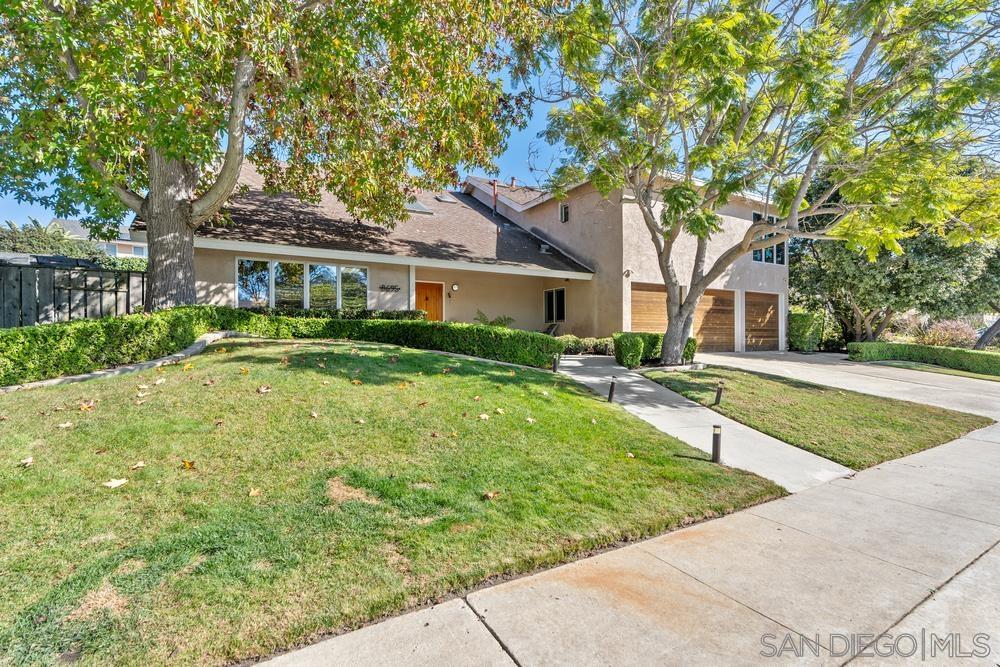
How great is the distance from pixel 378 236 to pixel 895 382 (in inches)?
595

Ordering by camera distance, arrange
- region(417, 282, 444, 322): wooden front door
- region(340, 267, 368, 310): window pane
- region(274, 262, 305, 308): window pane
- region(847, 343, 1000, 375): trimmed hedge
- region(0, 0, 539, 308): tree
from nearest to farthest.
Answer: region(0, 0, 539, 308): tree → region(274, 262, 305, 308): window pane → region(340, 267, 368, 310): window pane → region(847, 343, 1000, 375): trimmed hedge → region(417, 282, 444, 322): wooden front door

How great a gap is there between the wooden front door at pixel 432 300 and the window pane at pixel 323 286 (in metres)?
3.65

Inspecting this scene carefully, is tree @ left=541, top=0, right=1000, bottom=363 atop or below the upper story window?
atop

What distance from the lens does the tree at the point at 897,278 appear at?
17.2 meters

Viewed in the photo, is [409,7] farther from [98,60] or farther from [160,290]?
[160,290]

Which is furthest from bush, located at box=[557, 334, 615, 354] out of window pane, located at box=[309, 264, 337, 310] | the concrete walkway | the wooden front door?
window pane, located at box=[309, 264, 337, 310]

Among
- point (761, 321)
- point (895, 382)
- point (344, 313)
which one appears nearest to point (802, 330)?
point (761, 321)

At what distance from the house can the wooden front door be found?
0.13 ft

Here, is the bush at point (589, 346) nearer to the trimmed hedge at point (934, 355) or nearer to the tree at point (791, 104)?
the tree at point (791, 104)

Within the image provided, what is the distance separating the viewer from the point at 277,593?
253 centimetres

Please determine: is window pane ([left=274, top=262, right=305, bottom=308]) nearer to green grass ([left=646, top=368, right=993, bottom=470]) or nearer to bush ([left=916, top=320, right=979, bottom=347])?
green grass ([left=646, top=368, right=993, bottom=470])

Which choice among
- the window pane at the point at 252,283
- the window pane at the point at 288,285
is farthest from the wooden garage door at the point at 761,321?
the window pane at the point at 252,283

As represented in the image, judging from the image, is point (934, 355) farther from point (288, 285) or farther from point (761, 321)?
point (288, 285)

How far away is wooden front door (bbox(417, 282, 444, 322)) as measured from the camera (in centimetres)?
1597
